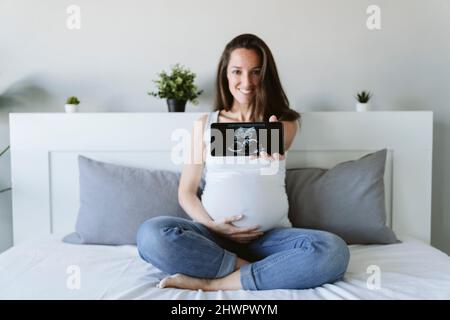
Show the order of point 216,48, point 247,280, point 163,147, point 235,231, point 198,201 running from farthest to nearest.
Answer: point 216,48 → point 163,147 → point 198,201 → point 235,231 → point 247,280

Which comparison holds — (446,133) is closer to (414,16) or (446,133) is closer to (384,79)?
(384,79)

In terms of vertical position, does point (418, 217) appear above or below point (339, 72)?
below

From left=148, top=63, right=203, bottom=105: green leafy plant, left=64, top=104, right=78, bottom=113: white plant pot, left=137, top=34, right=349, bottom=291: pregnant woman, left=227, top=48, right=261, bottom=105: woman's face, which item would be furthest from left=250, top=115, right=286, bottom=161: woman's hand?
left=64, top=104, right=78, bottom=113: white plant pot

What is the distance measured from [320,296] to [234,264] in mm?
221

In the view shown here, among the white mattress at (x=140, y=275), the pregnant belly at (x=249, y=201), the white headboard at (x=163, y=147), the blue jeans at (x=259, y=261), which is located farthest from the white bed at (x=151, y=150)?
the blue jeans at (x=259, y=261)

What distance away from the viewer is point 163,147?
157 cm

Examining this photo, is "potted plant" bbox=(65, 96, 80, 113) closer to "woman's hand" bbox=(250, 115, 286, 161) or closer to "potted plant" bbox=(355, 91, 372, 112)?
"woman's hand" bbox=(250, 115, 286, 161)

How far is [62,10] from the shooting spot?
1.71 meters

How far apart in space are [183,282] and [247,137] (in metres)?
0.42

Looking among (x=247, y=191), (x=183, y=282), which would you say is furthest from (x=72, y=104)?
(x=183, y=282)

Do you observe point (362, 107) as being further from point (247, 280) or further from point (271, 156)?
point (247, 280)

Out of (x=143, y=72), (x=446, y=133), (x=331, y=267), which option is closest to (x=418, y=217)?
(x=446, y=133)

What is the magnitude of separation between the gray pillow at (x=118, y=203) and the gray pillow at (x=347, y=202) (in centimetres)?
36

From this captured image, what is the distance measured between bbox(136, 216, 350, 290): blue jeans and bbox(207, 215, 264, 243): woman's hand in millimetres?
74
